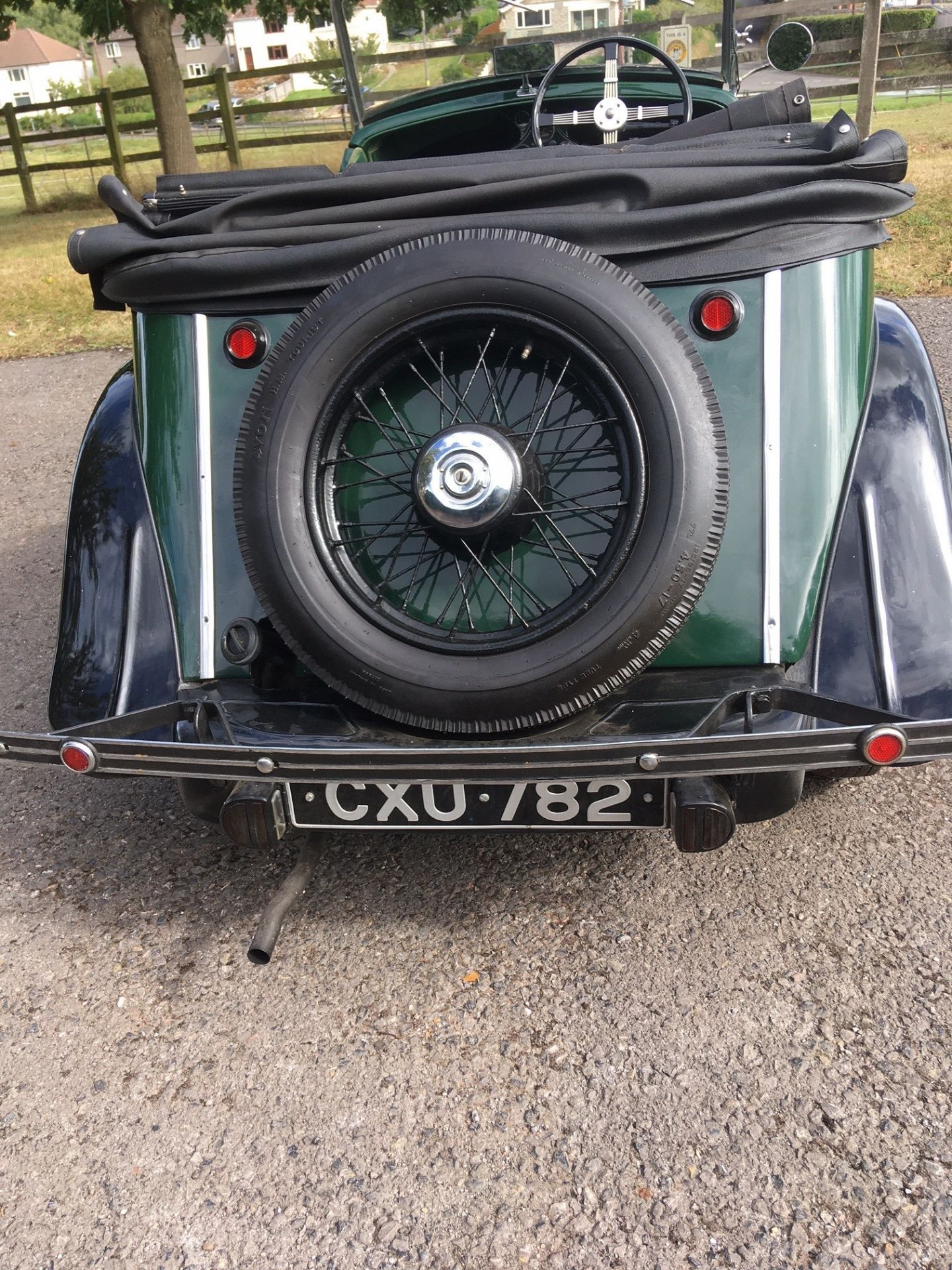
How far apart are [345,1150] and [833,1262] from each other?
861 millimetres

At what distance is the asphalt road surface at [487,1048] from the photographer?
1805 millimetres

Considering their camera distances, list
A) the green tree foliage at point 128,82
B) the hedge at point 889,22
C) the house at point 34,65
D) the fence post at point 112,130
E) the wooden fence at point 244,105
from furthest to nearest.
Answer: the house at point 34,65, the green tree foliage at point 128,82, the hedge at point 889,22, the fence post at point 112,130, the wooden fence at point 244,105

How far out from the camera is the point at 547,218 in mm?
2316

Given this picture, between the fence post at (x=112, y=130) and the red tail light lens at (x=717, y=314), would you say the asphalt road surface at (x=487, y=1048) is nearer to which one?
the red tail light lens at (x=717, y=314)

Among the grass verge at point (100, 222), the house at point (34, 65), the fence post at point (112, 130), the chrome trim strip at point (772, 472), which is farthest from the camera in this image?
the house at point (34, 65)

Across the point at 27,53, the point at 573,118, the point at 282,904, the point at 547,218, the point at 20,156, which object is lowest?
the point at 282,904

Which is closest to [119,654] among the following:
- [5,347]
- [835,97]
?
[5,347]

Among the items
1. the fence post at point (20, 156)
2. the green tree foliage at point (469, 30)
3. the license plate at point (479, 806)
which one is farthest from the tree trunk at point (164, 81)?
the license plate at point (479, 806)

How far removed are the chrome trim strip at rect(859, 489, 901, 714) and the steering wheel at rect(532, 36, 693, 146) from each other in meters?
1.88

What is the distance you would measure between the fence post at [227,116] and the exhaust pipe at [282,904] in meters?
14.8

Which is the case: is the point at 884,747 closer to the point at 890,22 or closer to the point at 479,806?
the point at 479,806

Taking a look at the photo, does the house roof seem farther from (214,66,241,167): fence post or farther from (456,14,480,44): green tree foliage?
(456,14,480,44): green tree foliage

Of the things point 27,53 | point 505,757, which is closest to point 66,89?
point 27,53

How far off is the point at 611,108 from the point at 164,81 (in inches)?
481
